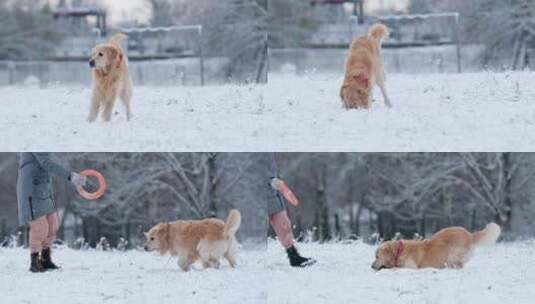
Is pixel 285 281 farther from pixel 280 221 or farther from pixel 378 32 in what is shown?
pixel 378 32

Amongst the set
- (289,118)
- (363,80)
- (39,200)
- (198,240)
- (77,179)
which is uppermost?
(363,80)

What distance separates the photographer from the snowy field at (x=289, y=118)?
448 cm

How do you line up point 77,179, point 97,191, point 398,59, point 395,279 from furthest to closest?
point 97,191 → point 77,179 → point 398,59 → point 395,279

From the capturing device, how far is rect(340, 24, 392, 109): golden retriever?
453cm

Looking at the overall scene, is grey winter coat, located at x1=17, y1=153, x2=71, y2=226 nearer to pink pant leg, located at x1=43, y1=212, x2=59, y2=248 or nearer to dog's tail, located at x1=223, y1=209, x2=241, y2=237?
pink pant leg, located at x1=43, y1=212, x2=59, y2=248

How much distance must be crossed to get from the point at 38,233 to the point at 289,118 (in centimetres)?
139

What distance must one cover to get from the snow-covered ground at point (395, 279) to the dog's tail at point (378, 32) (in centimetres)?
102

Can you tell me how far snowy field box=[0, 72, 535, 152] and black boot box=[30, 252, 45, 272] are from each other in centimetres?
54

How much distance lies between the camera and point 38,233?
4672 millimetres

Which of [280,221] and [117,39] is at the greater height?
[117,39]

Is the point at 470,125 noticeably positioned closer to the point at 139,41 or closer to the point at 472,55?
the point at 472,55

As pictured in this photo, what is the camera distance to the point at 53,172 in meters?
4.68

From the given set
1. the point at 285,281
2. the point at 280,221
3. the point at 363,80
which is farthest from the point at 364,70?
the point at 285,281

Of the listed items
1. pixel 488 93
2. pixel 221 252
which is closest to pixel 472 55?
pixel 488 93
